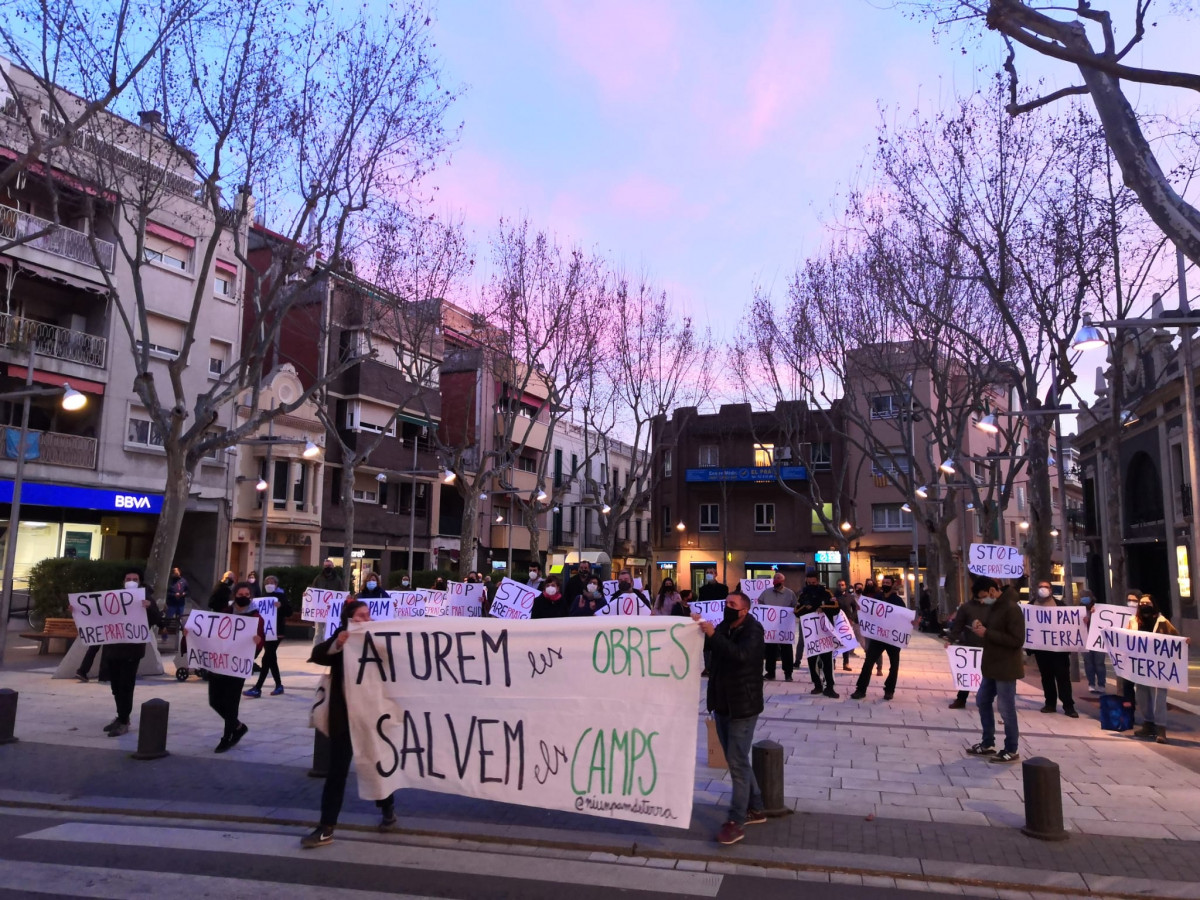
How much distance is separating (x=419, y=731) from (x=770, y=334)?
24.6 m

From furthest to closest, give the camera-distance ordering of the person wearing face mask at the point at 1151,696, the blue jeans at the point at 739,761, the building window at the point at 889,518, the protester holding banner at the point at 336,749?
the building window at the point at 889,518
the person wearing face mask at the point at 1151,696
the blue jeans at the point at 739,761
the protester holding banner at the point at 336,749

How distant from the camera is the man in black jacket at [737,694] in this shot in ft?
22.8

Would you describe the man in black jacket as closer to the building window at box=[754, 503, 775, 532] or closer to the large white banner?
the large white banner

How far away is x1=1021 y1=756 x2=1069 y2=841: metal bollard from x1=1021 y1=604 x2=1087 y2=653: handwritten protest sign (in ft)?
20.6

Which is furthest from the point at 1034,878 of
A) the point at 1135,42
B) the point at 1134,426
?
the point at 1134,426

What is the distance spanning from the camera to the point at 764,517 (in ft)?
176

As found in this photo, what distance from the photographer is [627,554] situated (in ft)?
216

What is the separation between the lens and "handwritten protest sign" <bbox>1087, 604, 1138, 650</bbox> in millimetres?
13359

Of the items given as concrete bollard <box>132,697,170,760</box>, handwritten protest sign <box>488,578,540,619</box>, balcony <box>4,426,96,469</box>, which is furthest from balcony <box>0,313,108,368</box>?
concrete bollard <box>132,697,170,760</box>

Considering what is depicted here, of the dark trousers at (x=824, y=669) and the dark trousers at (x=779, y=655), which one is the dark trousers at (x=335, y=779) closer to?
the dark trousers at (x=824, y=669)

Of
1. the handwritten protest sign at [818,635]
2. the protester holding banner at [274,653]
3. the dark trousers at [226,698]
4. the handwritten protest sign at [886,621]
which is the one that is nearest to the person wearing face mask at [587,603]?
the handwritten protest sign at [818,635]

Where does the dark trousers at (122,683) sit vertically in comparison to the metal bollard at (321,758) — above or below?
above

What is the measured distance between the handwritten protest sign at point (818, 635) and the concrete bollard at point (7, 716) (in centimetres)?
1059

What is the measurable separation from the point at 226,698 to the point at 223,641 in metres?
0.66
